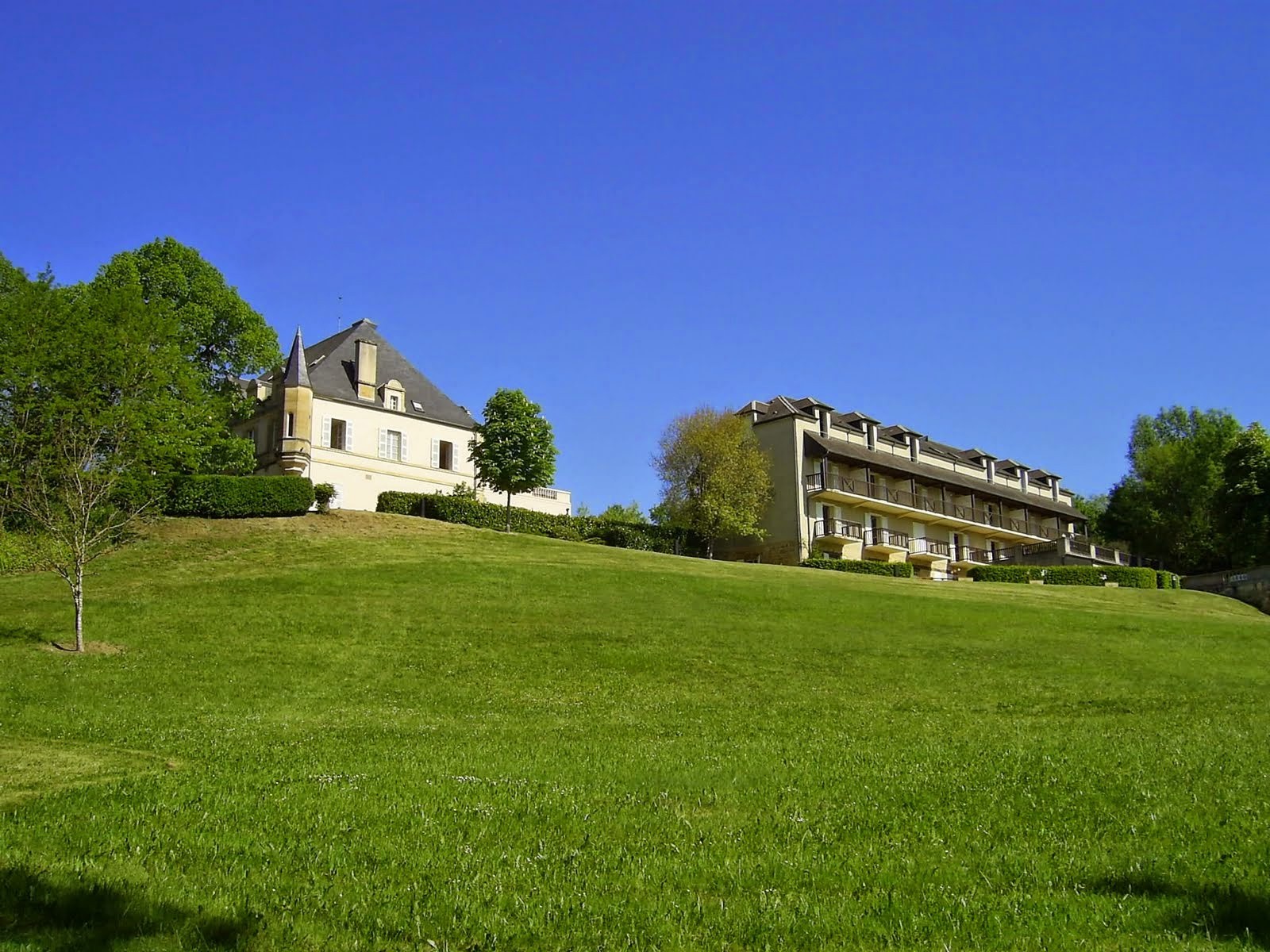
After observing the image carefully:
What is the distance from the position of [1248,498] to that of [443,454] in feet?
170

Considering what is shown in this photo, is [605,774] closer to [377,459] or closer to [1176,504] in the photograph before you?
[377,459]

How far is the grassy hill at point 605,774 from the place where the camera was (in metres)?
8.29

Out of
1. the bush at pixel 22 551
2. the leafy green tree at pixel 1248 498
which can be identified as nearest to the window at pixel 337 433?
the bush at pixel 22 551

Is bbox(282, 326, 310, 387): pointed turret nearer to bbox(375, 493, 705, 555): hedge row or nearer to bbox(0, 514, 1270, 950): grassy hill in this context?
bbox(375, 493, 705, 555): hedge row

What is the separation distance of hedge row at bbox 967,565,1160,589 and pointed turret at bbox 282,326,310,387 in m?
41.5

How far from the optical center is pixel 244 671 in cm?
2570

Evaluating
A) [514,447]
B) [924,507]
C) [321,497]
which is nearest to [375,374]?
[514,447]

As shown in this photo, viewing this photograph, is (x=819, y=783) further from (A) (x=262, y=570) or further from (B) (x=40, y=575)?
(B) (x=40, y=575)

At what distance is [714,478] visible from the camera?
64.0 meters

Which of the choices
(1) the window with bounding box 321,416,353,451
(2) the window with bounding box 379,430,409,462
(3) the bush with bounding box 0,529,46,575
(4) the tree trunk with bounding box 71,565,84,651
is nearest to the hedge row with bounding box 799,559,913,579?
(2) the window with bounding box 379,430,409,462

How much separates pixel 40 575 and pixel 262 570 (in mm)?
8231

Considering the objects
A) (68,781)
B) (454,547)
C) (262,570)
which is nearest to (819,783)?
(68,781)

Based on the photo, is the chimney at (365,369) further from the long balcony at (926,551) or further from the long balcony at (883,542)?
the long balcony at (926,551)

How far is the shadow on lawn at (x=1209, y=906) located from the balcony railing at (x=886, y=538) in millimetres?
61603
